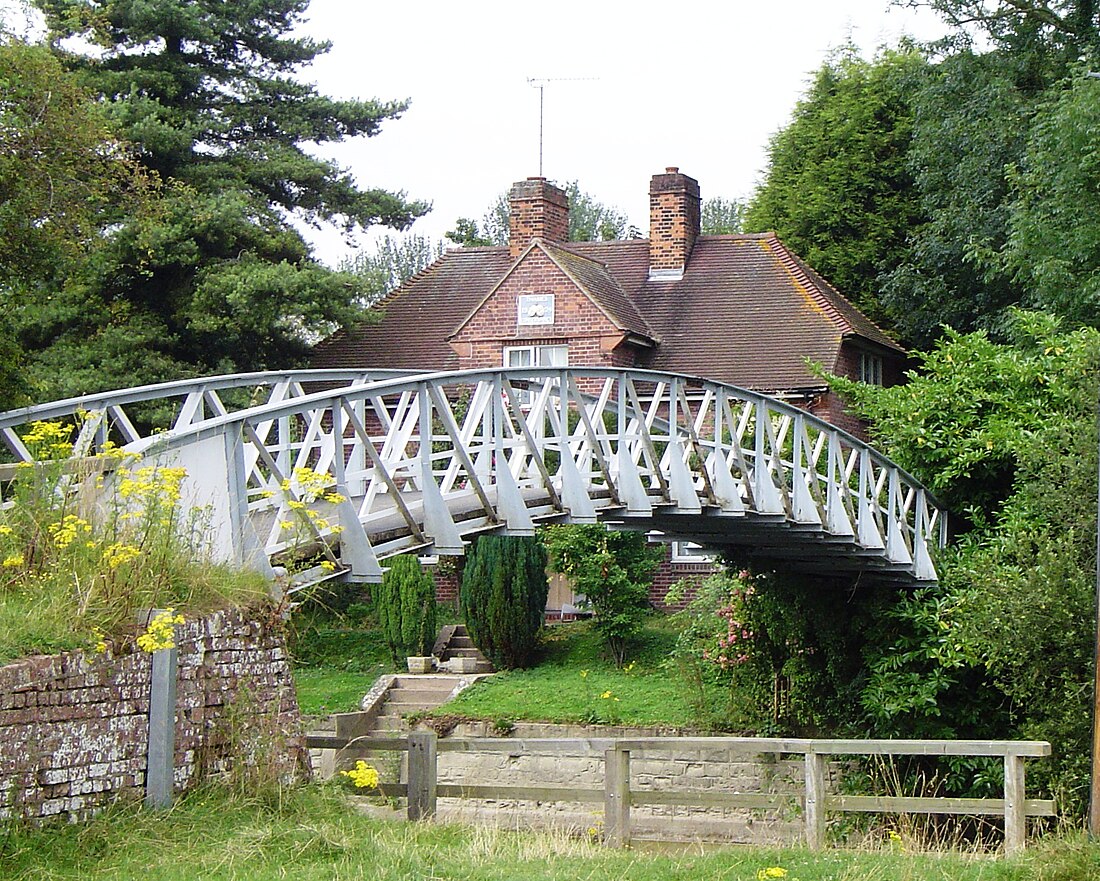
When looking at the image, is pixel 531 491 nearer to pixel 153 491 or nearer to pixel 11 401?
pixel 153 491

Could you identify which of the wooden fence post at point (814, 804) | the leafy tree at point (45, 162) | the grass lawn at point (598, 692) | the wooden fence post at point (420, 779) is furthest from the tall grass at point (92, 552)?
the grass lawn at point (598, 692)

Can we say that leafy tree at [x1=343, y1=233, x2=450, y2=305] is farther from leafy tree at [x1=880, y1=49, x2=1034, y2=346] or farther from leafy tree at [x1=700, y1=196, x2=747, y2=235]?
leafy tree at [x1=880, y1=49, x2=1034, y2=346]

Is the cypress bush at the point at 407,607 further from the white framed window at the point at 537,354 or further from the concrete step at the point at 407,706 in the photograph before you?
the white framed window at the point at 537,354

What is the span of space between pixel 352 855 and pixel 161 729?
59.9 inches

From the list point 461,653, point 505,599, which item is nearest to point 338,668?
point 461,653

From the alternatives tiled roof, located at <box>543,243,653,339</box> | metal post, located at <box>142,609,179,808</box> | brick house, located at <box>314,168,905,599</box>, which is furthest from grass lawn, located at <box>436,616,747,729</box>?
metal post, located at <box>142,609,179,808</box>

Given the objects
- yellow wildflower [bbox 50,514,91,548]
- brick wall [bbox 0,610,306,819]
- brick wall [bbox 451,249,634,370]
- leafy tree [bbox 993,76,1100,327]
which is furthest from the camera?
brick wall [bbox 451,249,634,370]

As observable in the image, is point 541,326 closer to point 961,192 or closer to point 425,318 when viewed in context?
point 425,318

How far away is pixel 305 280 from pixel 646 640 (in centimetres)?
912

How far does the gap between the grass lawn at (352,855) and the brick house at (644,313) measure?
61.8ft

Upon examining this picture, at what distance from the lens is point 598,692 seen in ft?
83.9

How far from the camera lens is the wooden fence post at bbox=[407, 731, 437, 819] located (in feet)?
44.5

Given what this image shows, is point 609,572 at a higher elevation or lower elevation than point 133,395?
lower

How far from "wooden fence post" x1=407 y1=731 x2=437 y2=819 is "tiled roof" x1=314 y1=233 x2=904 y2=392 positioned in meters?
18.4
